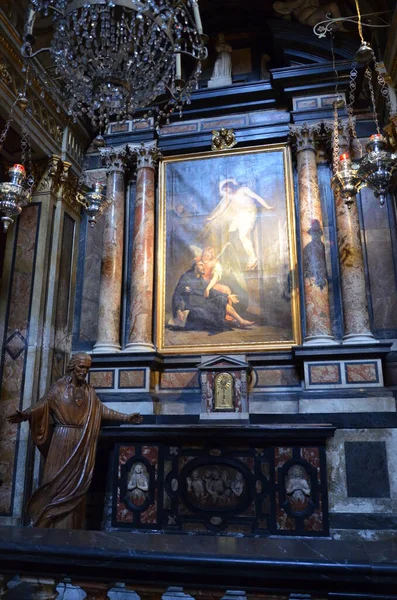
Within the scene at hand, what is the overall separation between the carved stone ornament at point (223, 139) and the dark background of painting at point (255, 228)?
0.16m

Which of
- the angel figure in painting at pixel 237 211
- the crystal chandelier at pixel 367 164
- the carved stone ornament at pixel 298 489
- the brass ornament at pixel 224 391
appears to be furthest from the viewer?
the angel figure in painting at pixel 237 211

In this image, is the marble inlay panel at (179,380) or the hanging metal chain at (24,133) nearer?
the hanging metal chain at (24,133)

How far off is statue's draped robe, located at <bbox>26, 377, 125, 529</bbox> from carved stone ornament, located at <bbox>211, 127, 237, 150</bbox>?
431 cm

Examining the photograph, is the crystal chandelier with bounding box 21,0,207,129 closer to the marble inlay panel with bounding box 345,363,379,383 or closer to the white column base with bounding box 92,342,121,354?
the white column base with bounding box 92,342,121,354

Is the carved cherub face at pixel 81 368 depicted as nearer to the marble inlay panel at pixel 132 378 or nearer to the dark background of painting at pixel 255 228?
the marble inlay panel at pixel 132 378

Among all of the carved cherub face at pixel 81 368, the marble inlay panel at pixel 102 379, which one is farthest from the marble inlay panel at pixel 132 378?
the carved cherub face at pixel 81 368

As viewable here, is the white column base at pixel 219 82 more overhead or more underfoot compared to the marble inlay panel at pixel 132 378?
more overhead

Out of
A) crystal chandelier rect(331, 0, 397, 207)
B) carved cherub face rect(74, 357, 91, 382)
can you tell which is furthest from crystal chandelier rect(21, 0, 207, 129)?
carved cherub face rect(74, 357, 91, 382)

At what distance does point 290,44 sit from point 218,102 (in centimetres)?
133

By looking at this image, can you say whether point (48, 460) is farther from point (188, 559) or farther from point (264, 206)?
point (264, 206)

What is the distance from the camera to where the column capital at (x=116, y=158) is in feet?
26.3

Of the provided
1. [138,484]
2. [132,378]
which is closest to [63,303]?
[132,378]

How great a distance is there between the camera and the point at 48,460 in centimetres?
516

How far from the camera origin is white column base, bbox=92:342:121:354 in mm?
7137
